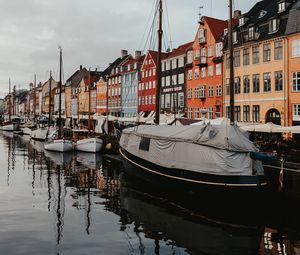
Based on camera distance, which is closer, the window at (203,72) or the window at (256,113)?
the window at (256,113)

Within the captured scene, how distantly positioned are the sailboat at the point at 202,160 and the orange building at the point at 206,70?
29157mm

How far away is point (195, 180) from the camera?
734 inches

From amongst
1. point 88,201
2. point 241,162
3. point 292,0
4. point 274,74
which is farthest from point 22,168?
point 292,0

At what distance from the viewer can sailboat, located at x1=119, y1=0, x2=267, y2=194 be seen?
17.0 metres

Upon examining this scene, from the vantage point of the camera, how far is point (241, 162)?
17.1 metres

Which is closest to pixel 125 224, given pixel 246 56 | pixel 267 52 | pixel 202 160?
pixel 202 160

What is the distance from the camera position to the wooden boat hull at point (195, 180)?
54.9 feet

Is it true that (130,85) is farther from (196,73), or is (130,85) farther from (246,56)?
(246,56)

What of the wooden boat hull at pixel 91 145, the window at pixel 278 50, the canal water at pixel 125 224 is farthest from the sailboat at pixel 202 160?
the window at pixel 278 50

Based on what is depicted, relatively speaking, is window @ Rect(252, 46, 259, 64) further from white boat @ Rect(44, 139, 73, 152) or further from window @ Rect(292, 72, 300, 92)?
white boat @ Rect(44, 139, 73, 152)

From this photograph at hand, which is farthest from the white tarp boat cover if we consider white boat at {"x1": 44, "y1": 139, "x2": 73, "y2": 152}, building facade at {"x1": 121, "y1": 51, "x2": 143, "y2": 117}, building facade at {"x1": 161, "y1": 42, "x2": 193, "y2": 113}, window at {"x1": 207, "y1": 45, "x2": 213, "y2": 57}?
building facade at {"x1": 121, "y1": 51, "x2": 143, "y2": 117}

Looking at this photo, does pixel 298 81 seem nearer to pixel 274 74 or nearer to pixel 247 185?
pixel 274 74

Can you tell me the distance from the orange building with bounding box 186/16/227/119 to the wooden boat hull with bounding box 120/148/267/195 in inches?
1136

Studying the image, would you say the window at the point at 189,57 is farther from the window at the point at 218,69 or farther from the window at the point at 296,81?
the window at the point at 296,81
